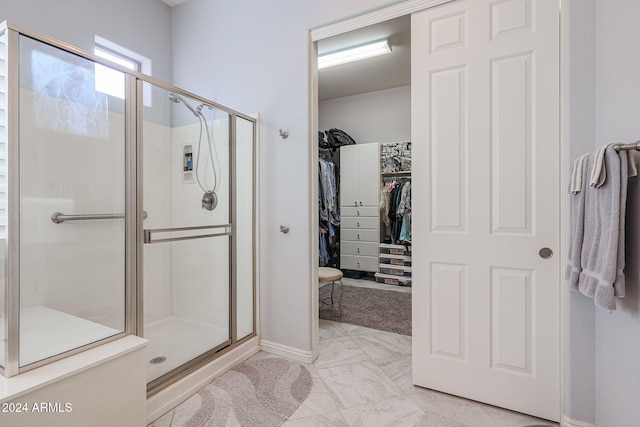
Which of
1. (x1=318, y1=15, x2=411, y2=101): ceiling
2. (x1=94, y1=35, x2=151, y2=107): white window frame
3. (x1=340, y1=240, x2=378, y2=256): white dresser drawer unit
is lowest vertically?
(x1=340, y1=240, x2=378, y2=256): white dresser drawer unit

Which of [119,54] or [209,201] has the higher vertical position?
[119,54]

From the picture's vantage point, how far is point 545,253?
1589 mm

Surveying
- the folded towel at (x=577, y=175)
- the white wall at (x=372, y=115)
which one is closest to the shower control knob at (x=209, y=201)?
the folded towel at (x=577, y=175)

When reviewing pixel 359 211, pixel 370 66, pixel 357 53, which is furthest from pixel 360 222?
pixel 357 53

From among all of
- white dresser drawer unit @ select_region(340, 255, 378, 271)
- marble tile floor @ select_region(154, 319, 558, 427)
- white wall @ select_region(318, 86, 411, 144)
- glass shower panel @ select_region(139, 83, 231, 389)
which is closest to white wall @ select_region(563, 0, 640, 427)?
marble tile floor @ select_region(154, 319, 558, 427)

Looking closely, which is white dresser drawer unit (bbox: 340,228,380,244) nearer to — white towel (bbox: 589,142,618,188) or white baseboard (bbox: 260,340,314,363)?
white baseboard (bbox: 260,340,314,363)

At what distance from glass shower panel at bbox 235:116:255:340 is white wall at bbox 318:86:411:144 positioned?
306 cm

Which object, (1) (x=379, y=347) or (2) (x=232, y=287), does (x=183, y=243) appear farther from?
(1) (x=379, y=347)

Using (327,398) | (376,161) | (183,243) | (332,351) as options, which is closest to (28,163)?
(183,243)

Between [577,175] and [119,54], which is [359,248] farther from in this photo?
[119,54]

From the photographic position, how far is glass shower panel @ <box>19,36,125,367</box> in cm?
127

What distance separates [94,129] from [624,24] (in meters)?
2.44

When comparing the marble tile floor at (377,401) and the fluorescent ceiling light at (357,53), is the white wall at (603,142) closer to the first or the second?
the marble tile floor at (377,401)

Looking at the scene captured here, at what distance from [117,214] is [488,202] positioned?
2011 mm
